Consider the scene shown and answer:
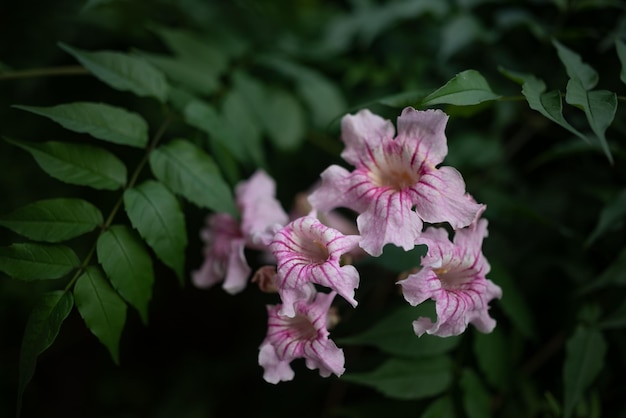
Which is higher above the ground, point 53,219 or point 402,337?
point 53,219

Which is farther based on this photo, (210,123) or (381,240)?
(210,123)

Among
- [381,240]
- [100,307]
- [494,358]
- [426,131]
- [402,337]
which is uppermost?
[426,131]

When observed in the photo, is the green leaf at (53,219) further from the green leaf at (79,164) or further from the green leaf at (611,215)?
the green leaf at (611,215)

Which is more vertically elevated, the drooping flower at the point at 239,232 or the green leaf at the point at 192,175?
the green leaf at the point at 192,175

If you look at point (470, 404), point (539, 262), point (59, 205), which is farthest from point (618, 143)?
point (59, 205)

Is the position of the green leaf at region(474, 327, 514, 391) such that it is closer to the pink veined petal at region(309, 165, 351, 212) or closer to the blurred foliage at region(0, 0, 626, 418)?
the blurred foliage at region(0, 0, 626, 418)

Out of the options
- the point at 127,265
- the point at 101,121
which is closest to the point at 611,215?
the point at 127,265

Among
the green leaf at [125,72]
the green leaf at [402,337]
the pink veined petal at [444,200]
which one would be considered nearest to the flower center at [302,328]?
the green leaf at [402,337]

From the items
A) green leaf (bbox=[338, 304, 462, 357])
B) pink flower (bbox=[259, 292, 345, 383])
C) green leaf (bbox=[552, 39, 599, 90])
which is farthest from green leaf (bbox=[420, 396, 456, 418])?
green leaf (bbox=[552, 39, 599, 90])

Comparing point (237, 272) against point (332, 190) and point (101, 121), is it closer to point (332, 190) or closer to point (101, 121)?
point (332, 190)
